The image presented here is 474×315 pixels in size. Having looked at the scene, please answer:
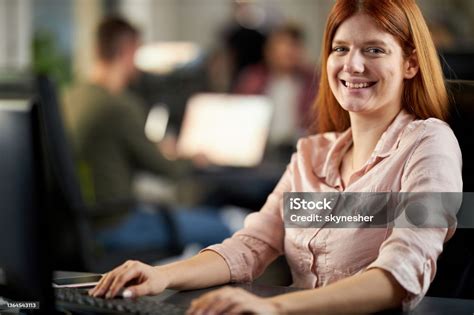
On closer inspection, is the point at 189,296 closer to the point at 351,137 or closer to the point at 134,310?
the point at 134,310

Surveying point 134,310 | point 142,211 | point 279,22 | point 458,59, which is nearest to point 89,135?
point 142,211

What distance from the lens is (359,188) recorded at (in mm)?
1171

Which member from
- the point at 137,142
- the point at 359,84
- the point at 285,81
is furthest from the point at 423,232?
the point at 285,81

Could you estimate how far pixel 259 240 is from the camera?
1273mm

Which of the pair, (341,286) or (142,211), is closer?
(341,286)

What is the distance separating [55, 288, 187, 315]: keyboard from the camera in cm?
103

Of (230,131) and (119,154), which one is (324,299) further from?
(230,131)

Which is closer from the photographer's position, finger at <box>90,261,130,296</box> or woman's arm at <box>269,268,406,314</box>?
woman's arm at <box>269,268,406,314</box>

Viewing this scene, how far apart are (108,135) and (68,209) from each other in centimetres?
58

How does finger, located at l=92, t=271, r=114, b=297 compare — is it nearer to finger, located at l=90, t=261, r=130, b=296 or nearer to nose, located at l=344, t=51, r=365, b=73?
finger, located at l=90, t=261, r=130, b=296

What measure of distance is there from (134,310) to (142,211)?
2113mm

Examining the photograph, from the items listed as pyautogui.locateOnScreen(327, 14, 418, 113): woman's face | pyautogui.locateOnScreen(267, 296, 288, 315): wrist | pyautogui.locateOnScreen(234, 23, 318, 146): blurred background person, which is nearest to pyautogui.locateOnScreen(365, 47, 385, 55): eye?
pyautogui.locateOnScreen(327, 14, 418, 113): woman's face

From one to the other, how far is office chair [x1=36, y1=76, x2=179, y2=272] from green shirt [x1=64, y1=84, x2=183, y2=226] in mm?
360

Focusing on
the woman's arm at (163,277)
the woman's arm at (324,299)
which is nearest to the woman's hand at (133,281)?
the woman's arm at (163,277)
